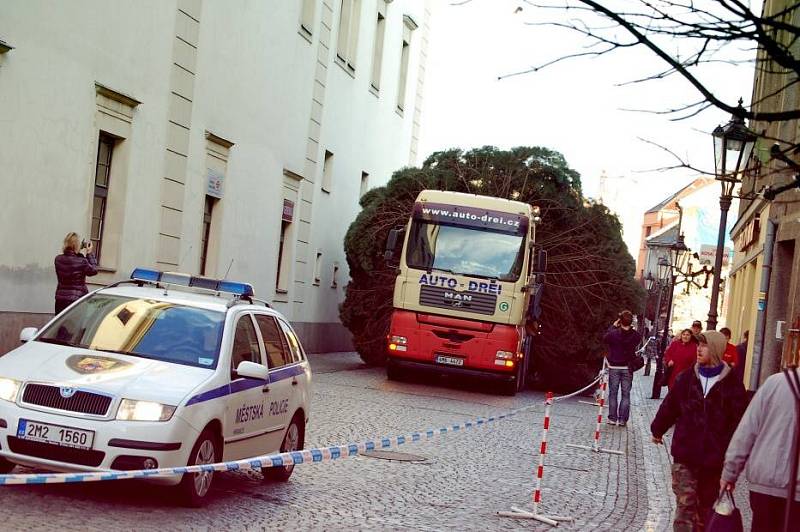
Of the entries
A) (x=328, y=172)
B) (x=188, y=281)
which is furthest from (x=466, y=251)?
(x=188, y=281)

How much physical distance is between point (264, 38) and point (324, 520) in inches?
722

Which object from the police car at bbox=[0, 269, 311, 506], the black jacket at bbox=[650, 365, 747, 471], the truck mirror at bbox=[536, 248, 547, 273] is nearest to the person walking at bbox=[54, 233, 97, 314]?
the police car at bbox=[0, 269, 311, 506]

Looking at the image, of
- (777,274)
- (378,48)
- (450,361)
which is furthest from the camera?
(378,48)

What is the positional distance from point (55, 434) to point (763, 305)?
13156 mm

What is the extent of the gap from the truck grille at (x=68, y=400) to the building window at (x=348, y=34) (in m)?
24.9

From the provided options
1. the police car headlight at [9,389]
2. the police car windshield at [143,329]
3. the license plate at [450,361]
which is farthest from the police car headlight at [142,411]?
the license plate at [450,361]

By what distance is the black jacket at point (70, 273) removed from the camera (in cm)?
1609

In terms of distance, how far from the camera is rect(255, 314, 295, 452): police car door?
10188 millimetres

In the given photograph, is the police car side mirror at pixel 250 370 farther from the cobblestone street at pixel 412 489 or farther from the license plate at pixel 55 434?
the license plate at pixel 55 434

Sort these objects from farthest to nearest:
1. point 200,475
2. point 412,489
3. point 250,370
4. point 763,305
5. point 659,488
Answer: point 763,305, point 659,488, point 412,489, point 250,370, point 200,475

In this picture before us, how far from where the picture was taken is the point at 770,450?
6.39m

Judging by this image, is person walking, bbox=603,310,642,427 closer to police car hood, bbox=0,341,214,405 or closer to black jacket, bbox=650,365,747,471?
black jacket, bbox=650,365,747,471

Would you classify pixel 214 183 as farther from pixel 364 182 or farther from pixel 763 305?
pixel 364 182

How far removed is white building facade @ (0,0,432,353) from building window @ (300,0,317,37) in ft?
0.18
